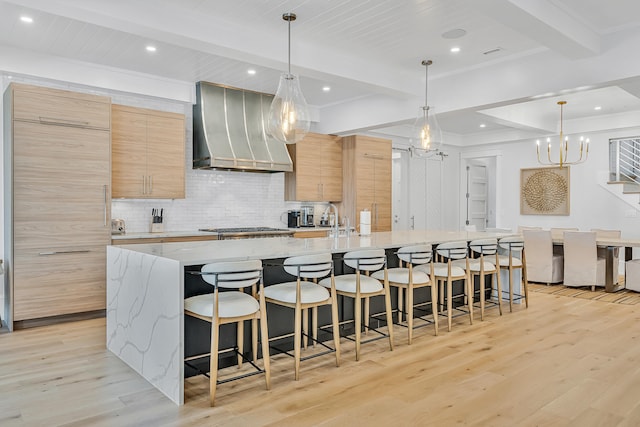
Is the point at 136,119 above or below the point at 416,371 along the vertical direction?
above

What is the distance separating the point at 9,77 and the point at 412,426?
5147 mm

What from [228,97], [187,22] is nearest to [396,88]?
[228,97]

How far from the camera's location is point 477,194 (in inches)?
416

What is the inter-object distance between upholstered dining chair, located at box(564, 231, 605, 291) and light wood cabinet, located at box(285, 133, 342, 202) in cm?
354

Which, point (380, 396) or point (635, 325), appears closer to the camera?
point (380, 396)

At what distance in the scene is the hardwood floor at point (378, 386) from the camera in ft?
8.54

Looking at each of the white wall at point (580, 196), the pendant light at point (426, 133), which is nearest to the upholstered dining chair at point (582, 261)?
the white wall at point (580, 196)

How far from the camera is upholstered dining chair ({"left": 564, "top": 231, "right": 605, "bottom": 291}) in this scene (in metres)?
6.46

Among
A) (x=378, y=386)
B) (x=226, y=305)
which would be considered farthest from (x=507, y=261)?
(x=226, y=305)

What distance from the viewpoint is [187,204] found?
20.3 ft

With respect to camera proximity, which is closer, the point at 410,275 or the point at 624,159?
the point at 410,275

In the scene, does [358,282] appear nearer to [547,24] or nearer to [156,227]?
[547,24]

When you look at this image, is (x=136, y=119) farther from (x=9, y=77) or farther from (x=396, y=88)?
(x=396, y=88)

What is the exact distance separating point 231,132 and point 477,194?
6.63 metres
